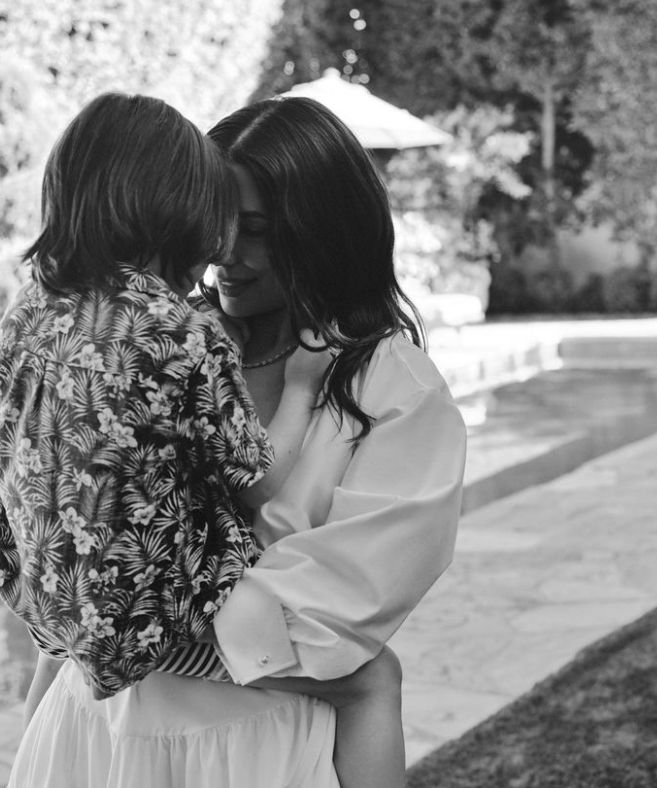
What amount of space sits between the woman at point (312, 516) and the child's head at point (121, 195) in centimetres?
19

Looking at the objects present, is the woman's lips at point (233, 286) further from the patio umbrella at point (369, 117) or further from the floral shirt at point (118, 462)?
the patio umbrella at point (369, 117)

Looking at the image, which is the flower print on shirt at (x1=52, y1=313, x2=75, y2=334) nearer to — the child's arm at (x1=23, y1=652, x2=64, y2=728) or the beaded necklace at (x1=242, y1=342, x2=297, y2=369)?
the beaded necklace at (x1=242, y1=342, x2=297, y2=369)

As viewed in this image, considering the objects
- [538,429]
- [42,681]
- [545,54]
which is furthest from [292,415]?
[545,54]

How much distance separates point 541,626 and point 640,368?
28.5ft

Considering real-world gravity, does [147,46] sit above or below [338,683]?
below

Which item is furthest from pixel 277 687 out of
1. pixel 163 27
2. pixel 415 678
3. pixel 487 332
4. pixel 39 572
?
pixel 487 332

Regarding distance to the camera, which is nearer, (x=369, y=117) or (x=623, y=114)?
(x=369, y=117)

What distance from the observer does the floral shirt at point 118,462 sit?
4.70 feet

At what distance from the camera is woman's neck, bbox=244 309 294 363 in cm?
183

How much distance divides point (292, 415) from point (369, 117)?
10.2 metres

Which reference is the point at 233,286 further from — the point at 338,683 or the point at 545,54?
the point at 545,54

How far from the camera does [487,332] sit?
15.1m

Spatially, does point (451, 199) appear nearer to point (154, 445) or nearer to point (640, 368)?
point (640, 368)

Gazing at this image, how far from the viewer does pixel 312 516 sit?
1.62 m
